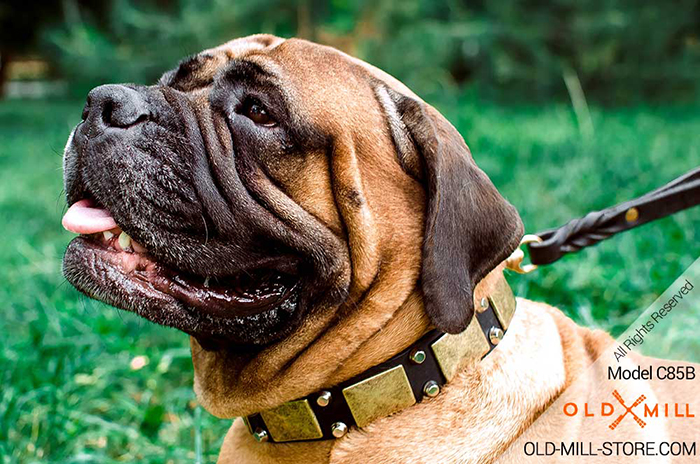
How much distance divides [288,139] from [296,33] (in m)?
8.83

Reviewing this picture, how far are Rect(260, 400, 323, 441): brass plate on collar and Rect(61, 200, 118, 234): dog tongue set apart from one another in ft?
2.81

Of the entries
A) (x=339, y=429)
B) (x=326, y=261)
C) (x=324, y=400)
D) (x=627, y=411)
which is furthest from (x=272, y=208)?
(x=627, y=411)

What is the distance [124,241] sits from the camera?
9.03 feet

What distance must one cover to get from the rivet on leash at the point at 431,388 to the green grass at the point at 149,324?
1.38m

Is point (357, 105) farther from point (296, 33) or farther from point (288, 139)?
point (296, 33)

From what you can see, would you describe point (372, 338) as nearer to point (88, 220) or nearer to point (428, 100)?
point (88, 220)

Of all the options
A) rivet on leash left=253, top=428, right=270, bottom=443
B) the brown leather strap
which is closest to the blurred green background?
rivet on leash left=253, top=428, right=270, bottom=443

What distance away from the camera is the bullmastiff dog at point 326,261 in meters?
2.46

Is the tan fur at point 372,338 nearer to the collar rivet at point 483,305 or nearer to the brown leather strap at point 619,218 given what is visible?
the collar rivet at point 483,305

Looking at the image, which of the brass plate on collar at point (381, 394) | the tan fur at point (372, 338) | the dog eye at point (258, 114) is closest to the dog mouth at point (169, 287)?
the tan fur at point (372, 338)

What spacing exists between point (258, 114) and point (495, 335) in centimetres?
113

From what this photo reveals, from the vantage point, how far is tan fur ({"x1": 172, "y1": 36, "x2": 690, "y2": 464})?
245 cm

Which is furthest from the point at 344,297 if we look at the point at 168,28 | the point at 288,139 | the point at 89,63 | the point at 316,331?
the point at 89,63

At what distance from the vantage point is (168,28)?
41.8 feet
